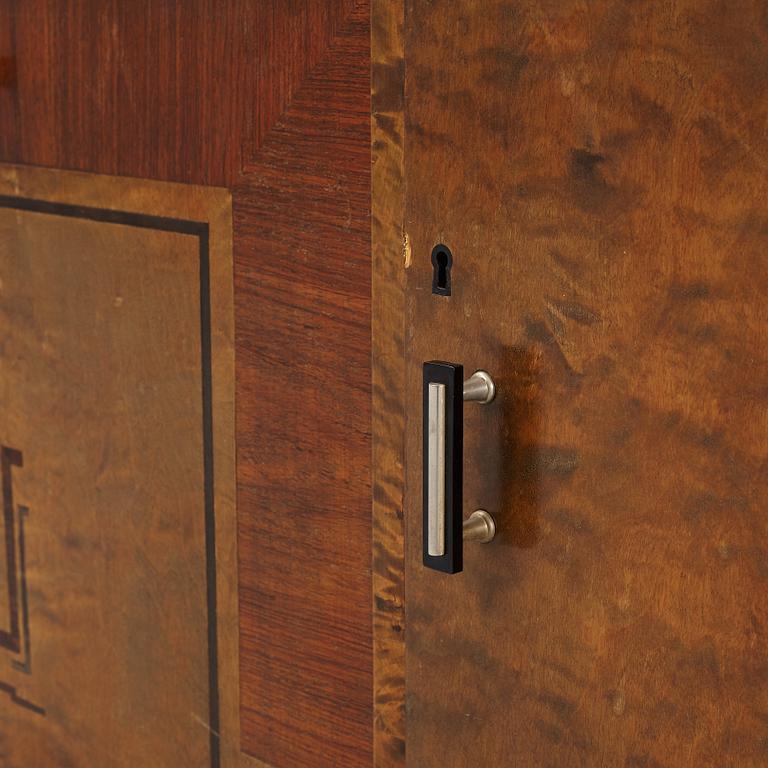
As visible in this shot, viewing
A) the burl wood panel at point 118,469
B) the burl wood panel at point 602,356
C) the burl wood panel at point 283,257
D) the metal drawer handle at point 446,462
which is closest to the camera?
the burl wood panel at point 602,356

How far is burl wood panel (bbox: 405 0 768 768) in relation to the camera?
75cm

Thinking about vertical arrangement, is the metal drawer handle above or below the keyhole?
below

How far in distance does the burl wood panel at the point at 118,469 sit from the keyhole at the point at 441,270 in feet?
0.75

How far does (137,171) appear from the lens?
113 centimetres

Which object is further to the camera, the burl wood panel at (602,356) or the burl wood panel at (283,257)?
the burl wood panel at (283,257)

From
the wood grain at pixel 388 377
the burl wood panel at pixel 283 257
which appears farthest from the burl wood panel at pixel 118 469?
the wood grain at pixel 388 377

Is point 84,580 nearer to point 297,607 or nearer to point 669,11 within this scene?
point 297,607

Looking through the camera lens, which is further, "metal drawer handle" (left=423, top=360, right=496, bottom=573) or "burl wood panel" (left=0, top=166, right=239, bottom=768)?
"burl wood panel" (left=0, top=166, right=239, bottom=768)

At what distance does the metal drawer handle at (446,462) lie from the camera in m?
0.87

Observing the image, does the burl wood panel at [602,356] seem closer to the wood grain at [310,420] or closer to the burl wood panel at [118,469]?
the wood grain at [310,420]

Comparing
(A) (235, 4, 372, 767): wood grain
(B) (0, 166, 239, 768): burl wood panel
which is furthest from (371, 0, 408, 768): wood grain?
(B) (0, 166, 239, 768): burl wood panel

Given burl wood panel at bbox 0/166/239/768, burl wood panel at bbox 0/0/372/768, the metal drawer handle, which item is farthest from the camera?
burl wood panel at bbox 0/166/239/768

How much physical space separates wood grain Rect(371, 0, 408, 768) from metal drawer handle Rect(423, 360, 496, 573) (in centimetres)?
7

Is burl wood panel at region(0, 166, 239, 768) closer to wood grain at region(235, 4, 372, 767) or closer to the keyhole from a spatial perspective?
wood grain at region(235, 4, 372, 767)
